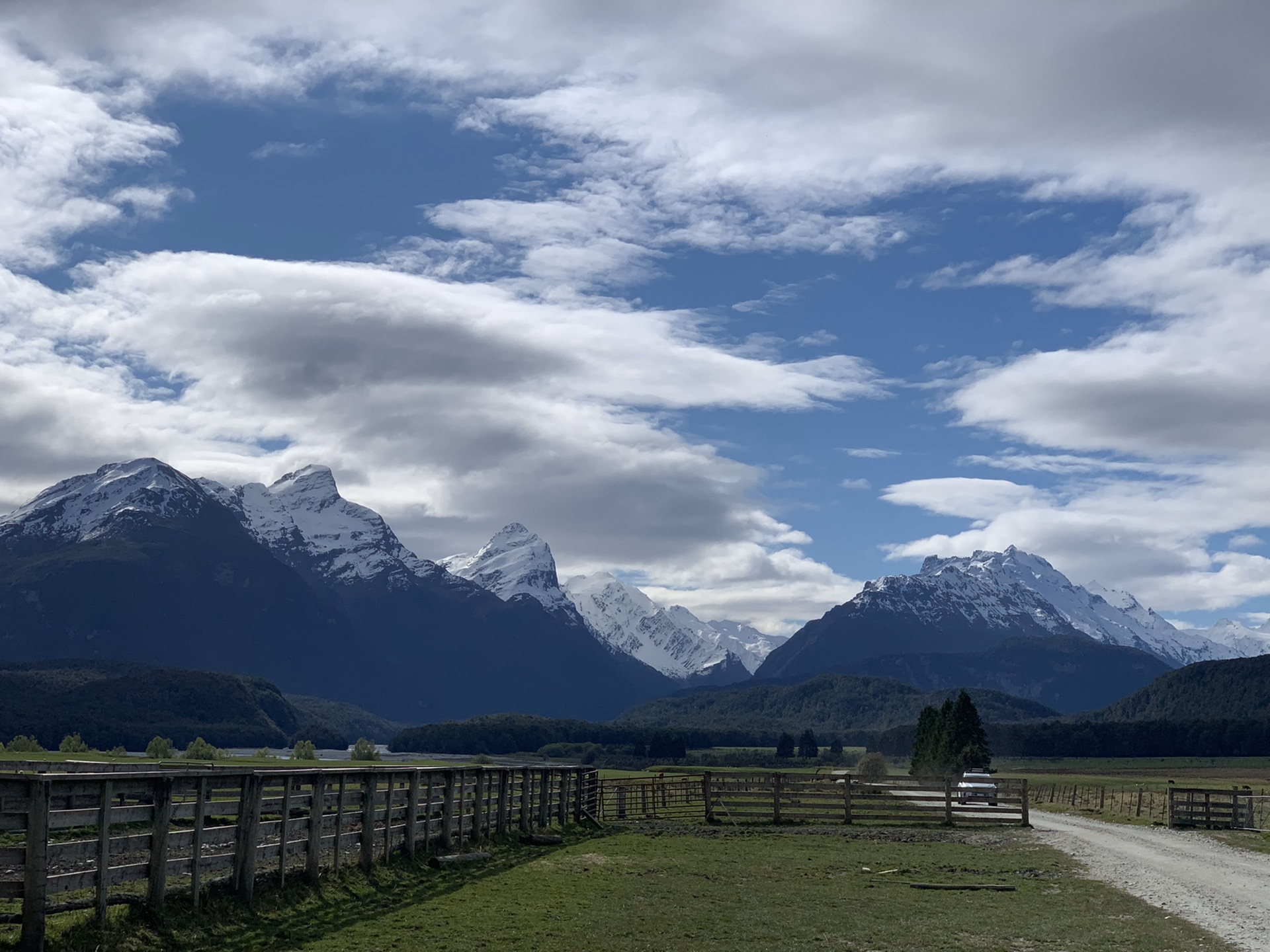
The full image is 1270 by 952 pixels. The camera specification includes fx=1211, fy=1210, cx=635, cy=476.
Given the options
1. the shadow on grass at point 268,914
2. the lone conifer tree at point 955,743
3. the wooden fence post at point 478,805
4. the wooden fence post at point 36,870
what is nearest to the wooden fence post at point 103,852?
the shadow on grass at point 268,914

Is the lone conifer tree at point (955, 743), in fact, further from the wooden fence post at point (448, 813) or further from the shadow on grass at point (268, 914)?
the shadow on grass at point (268, 914)

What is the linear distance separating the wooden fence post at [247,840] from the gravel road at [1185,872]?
15422mm

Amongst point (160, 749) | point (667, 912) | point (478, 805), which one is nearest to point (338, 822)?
point (667, 912)

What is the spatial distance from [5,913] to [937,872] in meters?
21.0

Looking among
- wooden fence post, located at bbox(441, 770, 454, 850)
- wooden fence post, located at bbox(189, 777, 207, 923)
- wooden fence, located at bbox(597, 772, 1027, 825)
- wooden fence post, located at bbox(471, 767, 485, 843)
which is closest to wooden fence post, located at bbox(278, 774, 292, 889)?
wooden fence post, located at bbox(189, 777, 207, 923)

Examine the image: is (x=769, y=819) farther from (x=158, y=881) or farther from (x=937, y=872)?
(x=158, y=881)

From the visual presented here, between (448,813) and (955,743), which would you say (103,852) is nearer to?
(448,813)

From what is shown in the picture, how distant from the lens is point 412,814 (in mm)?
26188

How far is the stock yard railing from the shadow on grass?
0.80ft

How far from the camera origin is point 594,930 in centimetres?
1934

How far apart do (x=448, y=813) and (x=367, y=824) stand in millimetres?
5400

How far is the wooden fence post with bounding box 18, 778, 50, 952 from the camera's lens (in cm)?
1451

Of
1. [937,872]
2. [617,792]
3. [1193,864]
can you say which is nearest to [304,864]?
[937,872]

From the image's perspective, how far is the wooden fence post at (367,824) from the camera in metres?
23.2
